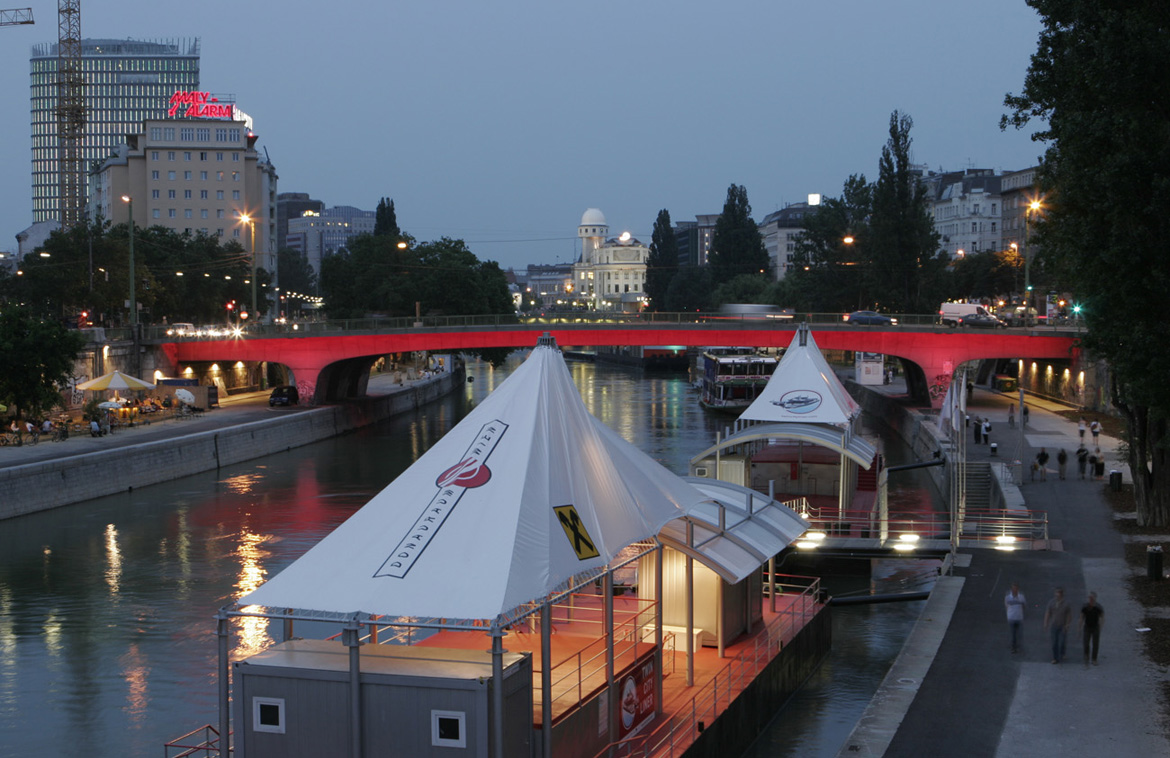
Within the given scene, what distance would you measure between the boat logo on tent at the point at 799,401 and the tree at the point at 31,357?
93.4 ft

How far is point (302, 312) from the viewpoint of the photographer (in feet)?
580

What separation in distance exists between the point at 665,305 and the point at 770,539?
133163 millimetres

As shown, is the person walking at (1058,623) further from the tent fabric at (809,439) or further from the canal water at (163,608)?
the tent fabric at (809,439)

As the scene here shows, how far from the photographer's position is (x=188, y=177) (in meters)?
140

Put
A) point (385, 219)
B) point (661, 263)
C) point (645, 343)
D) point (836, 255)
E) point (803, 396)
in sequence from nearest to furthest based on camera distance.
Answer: point (803, 396) → point (645, 343) → point (836, 255) → point (385, 219) → point (661, 263)

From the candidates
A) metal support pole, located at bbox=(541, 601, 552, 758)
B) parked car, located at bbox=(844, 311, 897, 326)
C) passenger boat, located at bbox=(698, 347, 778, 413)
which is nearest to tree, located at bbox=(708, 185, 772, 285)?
passenger boat, located at bbox=(698, 347, 778, 413)

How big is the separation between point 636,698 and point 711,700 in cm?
218

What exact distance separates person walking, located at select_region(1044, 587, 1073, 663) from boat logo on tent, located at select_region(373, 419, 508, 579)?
30.7ft

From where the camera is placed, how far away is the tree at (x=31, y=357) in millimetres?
47250

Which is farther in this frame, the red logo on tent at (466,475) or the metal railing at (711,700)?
the metal railing at (711,700)

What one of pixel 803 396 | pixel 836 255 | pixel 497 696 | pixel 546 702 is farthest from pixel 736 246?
pixel 497 696

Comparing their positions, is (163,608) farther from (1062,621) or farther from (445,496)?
(1062,621)

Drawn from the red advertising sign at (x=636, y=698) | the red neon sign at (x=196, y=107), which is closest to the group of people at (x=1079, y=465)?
the red advertising sign at (x=636, y=698)

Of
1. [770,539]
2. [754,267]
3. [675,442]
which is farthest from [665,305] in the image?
[770,539]
